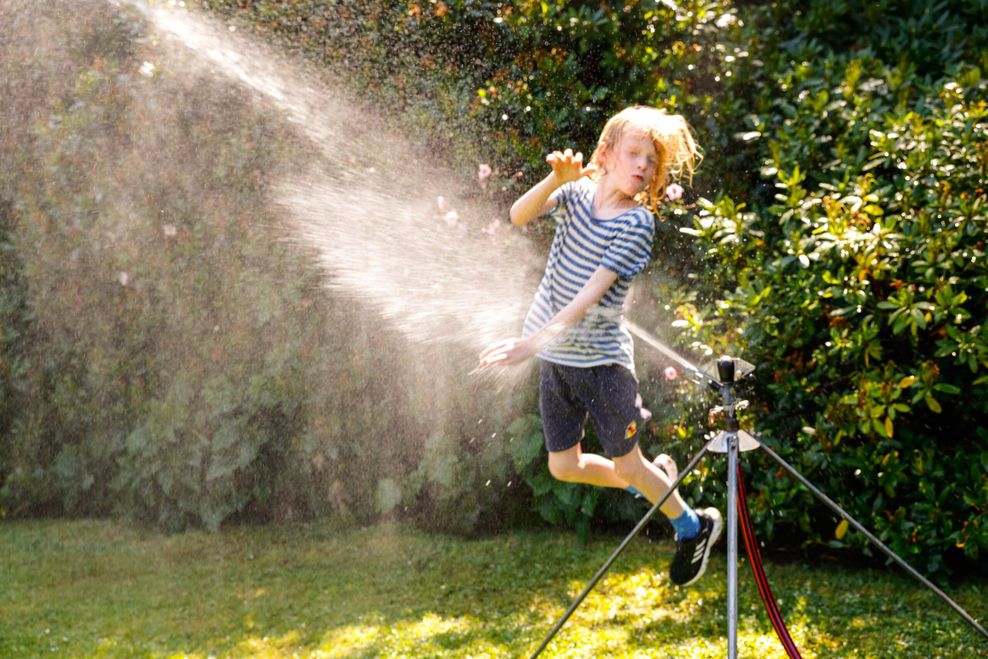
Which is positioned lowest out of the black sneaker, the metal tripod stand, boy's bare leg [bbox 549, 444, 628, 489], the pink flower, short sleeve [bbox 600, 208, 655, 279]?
the black sneaker

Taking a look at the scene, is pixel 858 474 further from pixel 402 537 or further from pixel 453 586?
pixel 402 537

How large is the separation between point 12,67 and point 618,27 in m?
3.02

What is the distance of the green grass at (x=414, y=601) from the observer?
3801mm

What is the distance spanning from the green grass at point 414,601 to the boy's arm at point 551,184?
4.49ft

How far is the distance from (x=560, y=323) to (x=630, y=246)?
0.29 meters

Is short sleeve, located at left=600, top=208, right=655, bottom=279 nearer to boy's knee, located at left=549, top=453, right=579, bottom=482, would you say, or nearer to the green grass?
boy's knee, located at left=549, top=453, right=579, bottom=482

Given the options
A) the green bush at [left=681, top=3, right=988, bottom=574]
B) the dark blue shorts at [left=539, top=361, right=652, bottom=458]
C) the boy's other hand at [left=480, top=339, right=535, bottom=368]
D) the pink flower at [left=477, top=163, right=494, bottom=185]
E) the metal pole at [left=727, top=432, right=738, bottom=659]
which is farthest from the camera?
the pink flower at [left=477, top=163, right=494, bottom=185]

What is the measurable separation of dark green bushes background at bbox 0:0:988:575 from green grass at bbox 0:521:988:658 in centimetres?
19

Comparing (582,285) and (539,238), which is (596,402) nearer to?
(582,285)

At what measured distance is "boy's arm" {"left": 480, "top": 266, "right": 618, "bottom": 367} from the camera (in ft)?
9.95

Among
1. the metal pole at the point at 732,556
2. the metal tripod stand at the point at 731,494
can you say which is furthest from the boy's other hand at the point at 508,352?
the metal pole at the point at 732,556

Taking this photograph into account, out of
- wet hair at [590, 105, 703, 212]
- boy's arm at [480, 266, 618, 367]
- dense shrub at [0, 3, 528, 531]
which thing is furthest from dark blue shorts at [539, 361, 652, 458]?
dense shrub at [0, 3, 528, 531]

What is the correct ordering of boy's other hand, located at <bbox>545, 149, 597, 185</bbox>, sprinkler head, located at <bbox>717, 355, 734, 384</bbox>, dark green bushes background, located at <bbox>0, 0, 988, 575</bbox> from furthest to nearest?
dark green bushes background, located at <bbox>0, 0, 988, 575</bbox> < boy's other hand, located at <bbox>545, 149, 597, 185</bbox> < sprinkler head, located at <bbox>717, 355, 734, 384</bbox>

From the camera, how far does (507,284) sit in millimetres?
5141
